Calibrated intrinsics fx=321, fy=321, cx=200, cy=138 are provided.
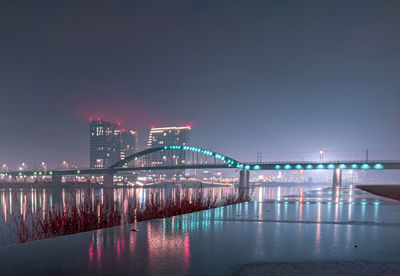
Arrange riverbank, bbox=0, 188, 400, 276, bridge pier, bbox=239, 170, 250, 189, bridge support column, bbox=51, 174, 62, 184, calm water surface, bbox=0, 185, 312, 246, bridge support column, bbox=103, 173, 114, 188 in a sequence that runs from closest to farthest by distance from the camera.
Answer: riverbank, bbox=0, 188, 400, 276
calm water surface, bbox=0, 185, 312, 246
bridge pier, bbox=239, 170, 250, 189
bridge support column, bbox=103, 173, 114, 188
bridge support column, bbox=51, 174, 62, 184

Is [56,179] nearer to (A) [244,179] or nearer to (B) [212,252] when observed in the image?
(A) [244,179]

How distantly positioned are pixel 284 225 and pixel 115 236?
4.33 meters

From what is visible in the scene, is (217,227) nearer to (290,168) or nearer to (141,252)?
(141,252)

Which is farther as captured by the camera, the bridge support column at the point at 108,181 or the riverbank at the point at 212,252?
the bridge support column at the point at 108,181

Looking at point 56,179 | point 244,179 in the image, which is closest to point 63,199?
point 244,179

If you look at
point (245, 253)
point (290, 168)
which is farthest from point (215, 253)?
point (290, 168)

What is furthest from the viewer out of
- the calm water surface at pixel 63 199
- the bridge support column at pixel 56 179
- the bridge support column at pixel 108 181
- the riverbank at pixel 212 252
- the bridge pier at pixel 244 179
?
the bridge support column at pixel 56 179

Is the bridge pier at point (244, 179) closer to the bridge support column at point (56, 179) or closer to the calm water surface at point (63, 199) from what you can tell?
the calm water surface at point (63, 199)

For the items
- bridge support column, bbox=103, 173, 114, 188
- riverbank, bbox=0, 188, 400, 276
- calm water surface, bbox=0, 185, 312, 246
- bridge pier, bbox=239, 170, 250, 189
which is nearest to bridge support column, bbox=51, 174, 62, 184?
bridge support column, bbox=103, 173, 114, 188

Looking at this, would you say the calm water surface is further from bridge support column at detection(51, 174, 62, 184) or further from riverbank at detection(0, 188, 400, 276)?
bridge support column at detection(51, 174, 62, 184)

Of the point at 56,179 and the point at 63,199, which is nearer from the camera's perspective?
the point at 63,199

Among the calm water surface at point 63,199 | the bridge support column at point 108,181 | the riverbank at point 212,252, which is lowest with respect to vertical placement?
the bridge support column at point 108,181

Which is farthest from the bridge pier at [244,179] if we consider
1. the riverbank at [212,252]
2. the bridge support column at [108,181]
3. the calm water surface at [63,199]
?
the riverbank at [212,252]

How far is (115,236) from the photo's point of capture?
6.40 meters
